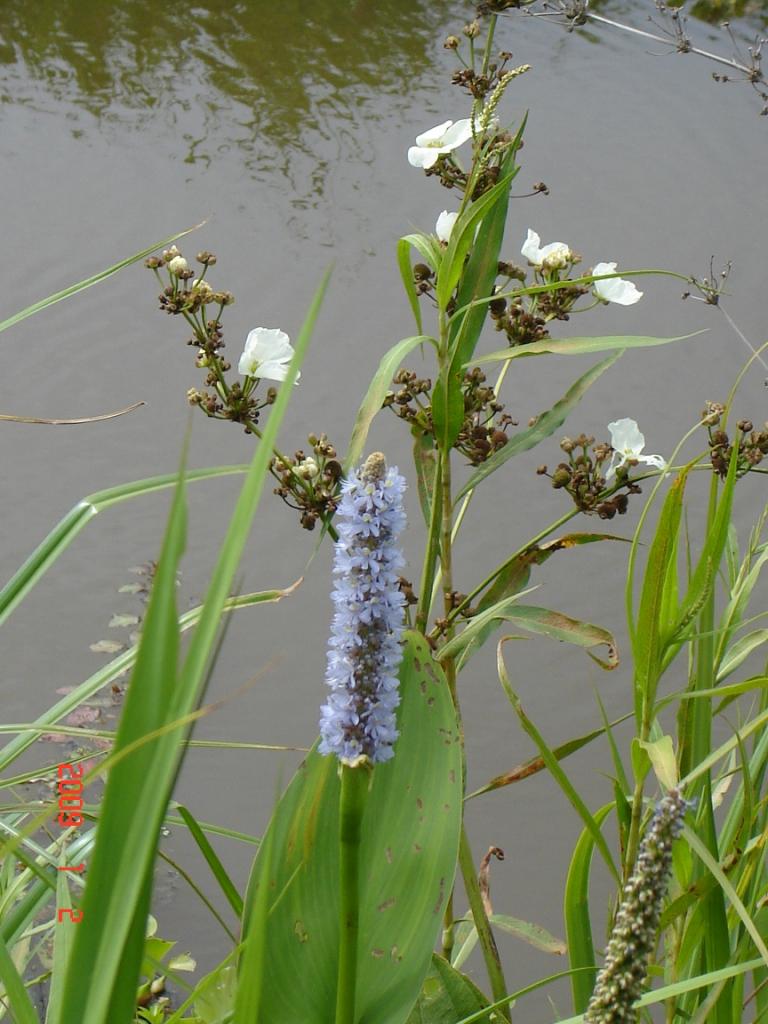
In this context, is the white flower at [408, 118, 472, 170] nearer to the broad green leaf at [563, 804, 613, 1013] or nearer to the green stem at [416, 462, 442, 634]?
the green stem at [416, 462, 442, 634]

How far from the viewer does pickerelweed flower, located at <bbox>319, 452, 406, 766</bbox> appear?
62cm

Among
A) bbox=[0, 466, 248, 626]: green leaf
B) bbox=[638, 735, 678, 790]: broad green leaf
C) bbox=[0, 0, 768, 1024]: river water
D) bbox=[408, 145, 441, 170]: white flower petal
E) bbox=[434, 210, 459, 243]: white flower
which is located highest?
bbox=[0, 0, 768, 1024]: river water

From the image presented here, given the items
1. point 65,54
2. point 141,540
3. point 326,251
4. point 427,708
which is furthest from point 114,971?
point 65,54

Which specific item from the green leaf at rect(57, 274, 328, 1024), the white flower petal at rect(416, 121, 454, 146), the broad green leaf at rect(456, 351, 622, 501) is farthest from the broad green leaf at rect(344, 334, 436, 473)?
the green leaf at rect(57, 274, 328, 1024)

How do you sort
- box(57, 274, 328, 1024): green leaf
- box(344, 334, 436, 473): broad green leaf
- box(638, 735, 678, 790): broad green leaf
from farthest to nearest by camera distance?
box(344, 334, 436, 473): broad green leaf
box(638, 735, 678, 790): broad green leaf
box(57, 274, 328, 1024): green leaf

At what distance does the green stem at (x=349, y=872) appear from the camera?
69 centimetres

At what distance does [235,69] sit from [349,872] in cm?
416

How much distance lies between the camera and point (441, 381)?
1.12 meters

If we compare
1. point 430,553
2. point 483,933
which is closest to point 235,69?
point 430,553

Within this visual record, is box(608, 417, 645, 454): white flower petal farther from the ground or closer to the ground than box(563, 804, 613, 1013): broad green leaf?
farther from the ground

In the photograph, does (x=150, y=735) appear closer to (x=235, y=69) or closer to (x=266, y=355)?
(x=266, y=355)

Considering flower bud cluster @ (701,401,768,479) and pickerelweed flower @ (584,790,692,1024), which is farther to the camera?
flower bud cluster @ (701,401,768,479)

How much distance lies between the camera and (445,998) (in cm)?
106

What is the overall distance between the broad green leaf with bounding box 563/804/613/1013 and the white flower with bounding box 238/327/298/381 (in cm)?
55
